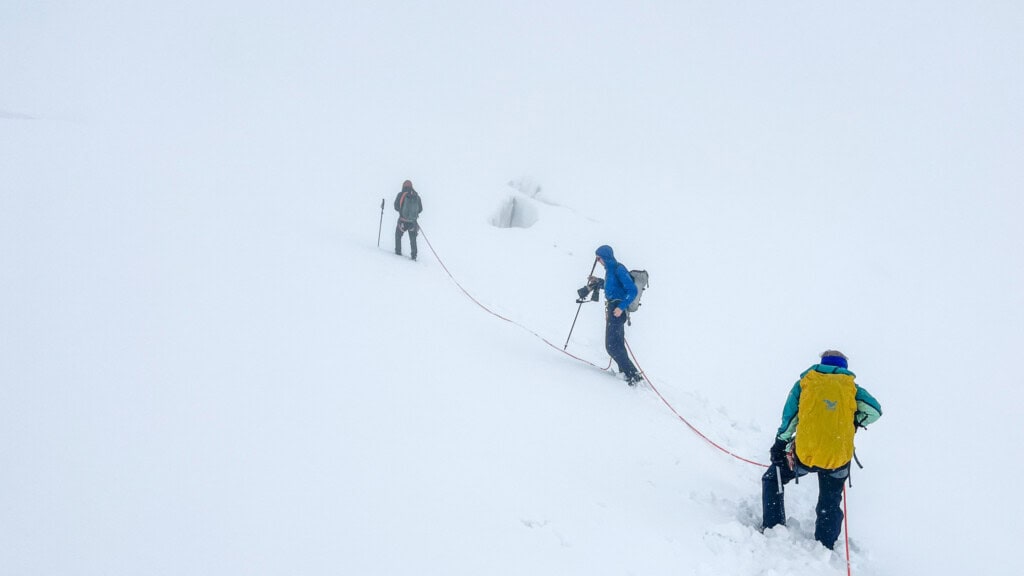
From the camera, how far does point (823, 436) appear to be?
398 centimetres

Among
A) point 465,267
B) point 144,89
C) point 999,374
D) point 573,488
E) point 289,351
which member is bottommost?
point 999,374

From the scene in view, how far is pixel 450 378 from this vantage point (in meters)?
5.20

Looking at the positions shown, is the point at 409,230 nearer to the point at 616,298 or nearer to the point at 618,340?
the point at 616,298

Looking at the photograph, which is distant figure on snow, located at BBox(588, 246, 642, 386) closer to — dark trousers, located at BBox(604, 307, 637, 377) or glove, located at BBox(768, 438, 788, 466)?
dark trousers, located at BBox(604, 307, 637, 377)

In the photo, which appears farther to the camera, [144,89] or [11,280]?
[144,89]

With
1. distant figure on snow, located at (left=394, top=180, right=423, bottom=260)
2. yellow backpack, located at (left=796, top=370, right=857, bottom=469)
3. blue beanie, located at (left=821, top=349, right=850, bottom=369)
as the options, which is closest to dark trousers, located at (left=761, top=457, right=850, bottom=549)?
yellow backpack, located at (left=796, top=370, right=857, bottom=469)

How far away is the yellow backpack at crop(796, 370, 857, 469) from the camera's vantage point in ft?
13.0

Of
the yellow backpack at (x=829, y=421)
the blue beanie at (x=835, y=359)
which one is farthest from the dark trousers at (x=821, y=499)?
the blue beanie at (x=835, y=359)

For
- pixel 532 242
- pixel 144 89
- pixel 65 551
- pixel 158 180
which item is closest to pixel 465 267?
pixel 532 242

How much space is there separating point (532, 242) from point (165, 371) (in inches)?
733

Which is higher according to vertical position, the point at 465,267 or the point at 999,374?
the point at 465,267

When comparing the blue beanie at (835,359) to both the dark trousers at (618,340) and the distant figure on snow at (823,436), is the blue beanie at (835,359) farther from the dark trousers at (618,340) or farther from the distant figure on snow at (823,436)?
the dark trousers at (618,340)

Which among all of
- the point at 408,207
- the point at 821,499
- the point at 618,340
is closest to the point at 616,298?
the point at 618,340

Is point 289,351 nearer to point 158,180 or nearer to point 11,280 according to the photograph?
point 11,280
